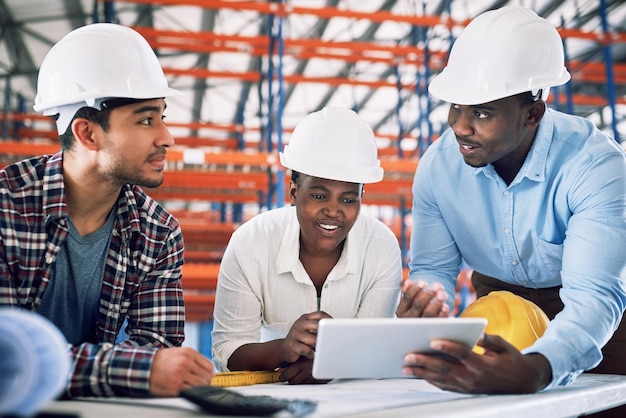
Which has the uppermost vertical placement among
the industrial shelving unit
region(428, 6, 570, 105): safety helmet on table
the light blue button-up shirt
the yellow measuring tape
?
the industrial shelving unit

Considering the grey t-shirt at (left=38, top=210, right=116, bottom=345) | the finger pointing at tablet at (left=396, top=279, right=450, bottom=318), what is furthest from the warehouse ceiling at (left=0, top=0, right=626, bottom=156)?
the finger pointing at tablet at (left=396, top=279, right=450, bottom=318)

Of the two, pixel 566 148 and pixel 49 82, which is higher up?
pixel 49 82

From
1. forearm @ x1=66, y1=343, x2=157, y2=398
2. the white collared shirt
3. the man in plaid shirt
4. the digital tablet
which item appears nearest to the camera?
the digital tablet

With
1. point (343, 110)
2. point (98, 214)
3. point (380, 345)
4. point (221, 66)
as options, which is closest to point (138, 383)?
point (380, 345)

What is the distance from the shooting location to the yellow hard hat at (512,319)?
90.7 inches

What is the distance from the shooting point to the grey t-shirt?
2336 mm

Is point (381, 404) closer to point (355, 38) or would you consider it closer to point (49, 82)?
point (49, 82)

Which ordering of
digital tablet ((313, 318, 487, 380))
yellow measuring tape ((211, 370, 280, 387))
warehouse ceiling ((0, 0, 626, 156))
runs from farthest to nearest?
warehouse ceiling ((0, 0, 626, 156)), yellow measuring tape ((211, 370, 280, 387)), digital tablet ((313, 318, 487, 380))

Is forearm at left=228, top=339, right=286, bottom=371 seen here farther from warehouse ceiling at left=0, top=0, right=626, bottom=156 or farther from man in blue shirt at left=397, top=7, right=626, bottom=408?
warehouse ceiling at left=0, top=0, right=626, bottom=156

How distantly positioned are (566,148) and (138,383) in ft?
5.90

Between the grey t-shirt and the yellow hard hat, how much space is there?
1.41m

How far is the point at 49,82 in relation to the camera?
2455mm

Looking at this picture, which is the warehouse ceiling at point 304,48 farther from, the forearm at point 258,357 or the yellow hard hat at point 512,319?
the yellow hard hat at point 512,319

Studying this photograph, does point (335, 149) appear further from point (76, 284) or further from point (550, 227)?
point (76, 284)
